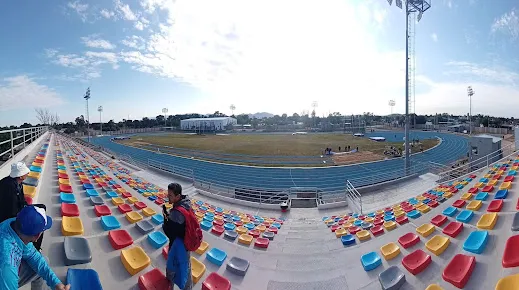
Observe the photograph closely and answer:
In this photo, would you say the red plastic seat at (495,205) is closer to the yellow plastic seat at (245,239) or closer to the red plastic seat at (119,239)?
the yellow plastic seat at (245,239)

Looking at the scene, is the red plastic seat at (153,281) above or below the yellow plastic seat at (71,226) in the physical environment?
below

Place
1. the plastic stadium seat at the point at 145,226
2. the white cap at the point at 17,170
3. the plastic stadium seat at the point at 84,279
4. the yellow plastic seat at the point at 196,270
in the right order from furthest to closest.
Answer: the plastic stadium seat at the point at 145,226
the yellow plastic seat at the point at 196,270
the plastic stadium seat at the point at 84,279
the white cap at the point at 17,170

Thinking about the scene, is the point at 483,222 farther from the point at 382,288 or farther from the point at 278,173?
the point at 278,173

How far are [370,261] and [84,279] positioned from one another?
444 cm

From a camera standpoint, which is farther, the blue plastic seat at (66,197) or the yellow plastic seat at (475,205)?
the yellow plastic seat at (475,205)

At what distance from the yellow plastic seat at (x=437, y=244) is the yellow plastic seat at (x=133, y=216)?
5.44 meters

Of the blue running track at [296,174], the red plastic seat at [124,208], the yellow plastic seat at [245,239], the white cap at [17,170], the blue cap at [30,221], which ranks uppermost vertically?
the white cap at [17,170]

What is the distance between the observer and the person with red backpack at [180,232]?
282cm

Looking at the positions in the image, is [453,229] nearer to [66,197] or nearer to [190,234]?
[190,234]

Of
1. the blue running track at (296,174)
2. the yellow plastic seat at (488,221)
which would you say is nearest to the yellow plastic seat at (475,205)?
the yellow plastic seat at (488,221)

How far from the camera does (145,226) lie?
16.2 ft

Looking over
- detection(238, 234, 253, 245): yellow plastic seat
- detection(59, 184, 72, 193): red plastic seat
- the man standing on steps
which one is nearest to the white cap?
the man standing on steps

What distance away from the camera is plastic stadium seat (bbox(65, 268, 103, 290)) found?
294cm

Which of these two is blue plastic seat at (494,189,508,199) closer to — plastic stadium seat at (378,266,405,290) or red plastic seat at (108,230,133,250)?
plastic stadium seat at (378,266,405,290)
